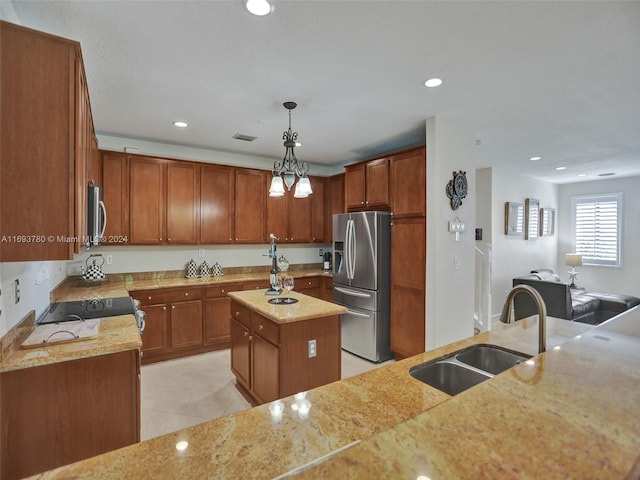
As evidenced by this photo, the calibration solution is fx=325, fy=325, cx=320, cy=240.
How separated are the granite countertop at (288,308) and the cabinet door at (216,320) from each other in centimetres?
123

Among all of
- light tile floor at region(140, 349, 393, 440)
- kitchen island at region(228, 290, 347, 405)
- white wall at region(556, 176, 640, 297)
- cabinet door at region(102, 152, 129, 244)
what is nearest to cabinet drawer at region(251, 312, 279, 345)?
kitchen island at region(228, 290, 347, 405)

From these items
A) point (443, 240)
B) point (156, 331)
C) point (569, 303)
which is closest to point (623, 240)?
point (569, 303)

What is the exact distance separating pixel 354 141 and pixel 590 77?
7.57 ft

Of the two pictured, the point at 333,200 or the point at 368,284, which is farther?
the point at 333,200

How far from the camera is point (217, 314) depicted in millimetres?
4113

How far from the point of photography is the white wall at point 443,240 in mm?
3277

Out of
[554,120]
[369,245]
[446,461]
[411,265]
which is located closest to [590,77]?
[554,120]

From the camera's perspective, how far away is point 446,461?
617 millimetres

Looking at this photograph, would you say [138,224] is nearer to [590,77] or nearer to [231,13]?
[231,13]

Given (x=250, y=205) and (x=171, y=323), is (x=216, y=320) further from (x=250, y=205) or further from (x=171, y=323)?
(x=250, y=205)

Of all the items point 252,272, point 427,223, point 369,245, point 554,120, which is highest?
point 554,120

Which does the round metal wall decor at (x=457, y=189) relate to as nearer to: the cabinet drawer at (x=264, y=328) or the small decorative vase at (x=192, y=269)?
the cabinet drawer at (x=264, y=328)

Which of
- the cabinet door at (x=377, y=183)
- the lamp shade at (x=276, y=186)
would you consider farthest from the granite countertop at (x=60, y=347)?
the cabinet door at (x=377, y=183)

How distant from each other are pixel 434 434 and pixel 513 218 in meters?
6.20
